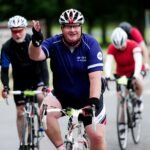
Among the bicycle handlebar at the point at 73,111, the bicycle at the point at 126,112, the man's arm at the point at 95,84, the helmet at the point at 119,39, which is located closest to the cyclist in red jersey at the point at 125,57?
the helmet at the point at 119,39

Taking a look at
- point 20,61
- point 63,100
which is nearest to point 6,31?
point 20,61

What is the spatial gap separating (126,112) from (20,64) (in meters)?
2.10

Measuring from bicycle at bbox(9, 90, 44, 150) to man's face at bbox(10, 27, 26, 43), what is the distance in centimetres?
75

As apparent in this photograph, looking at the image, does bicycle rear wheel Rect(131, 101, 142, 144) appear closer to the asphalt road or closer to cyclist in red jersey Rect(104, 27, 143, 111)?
the asphalt road

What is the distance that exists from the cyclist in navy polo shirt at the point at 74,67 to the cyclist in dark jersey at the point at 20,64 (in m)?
2.09

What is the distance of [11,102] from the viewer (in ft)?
58.6

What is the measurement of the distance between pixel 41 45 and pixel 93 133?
3.34 feet

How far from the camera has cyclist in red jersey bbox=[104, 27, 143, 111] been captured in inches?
432

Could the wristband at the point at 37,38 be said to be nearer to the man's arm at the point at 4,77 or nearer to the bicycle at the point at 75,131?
the bicycle at the point at 75,131

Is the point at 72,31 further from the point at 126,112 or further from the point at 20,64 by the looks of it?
the point at 126,112

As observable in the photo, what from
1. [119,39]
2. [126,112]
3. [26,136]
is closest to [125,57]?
[119,39]

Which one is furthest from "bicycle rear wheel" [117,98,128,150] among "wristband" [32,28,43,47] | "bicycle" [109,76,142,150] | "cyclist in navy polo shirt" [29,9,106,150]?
"wristband" [32,28,43,47]

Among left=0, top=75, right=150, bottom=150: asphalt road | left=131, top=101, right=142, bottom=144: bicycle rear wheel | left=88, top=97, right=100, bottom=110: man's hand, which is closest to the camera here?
left=88, top=97, right=100, bottom=110: man's hand

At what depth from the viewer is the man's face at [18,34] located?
9781 millimetres
